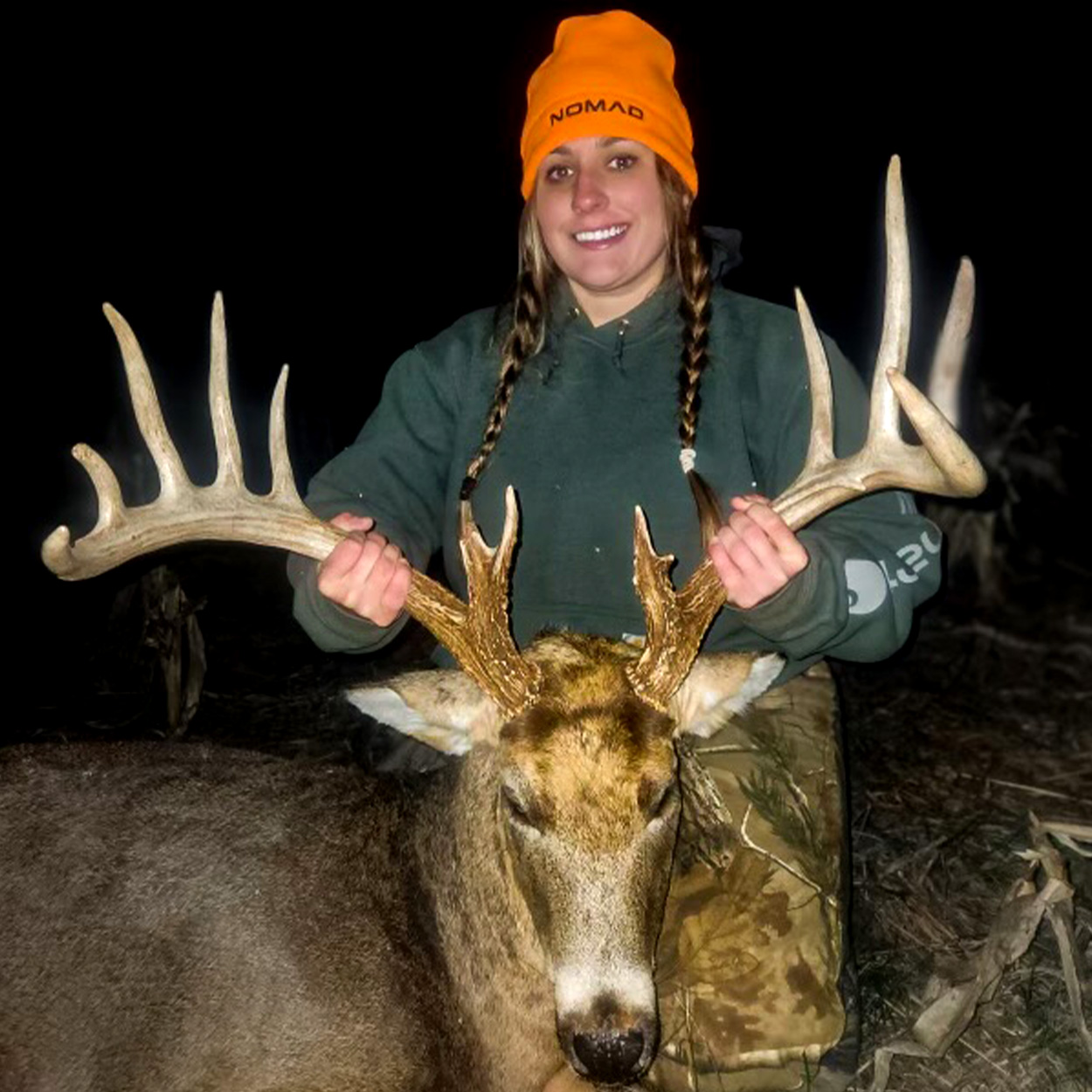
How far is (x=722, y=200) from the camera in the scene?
52.7 feet

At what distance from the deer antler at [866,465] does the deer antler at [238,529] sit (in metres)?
0.29

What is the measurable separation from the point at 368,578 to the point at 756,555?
88 cm

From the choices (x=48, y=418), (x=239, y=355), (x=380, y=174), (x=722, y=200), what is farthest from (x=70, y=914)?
(x=722, y=200)

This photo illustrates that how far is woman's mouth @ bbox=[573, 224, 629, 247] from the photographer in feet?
11.4

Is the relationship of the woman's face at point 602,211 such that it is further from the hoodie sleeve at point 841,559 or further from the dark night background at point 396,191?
the dark night background at point 396,191

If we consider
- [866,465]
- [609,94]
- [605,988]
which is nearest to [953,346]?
[866,465]

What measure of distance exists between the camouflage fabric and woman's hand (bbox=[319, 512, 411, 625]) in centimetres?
78

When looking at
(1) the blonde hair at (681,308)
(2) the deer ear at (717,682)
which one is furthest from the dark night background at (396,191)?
(2) the deer ear at (717,682)

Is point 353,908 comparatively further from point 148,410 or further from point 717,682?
point 148,410

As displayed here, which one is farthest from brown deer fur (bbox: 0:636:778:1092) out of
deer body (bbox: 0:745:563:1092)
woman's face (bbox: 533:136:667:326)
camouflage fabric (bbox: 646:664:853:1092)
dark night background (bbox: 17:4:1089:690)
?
dark night background (bbox: 17:4:1089:690)

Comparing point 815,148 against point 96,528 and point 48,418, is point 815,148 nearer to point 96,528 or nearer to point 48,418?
point 48,418

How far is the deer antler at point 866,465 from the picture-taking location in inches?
108

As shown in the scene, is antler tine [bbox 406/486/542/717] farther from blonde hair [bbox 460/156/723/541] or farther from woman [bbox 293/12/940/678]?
blonde hair [bbox 460/156/723/541]

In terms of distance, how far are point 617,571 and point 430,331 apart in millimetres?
10269
